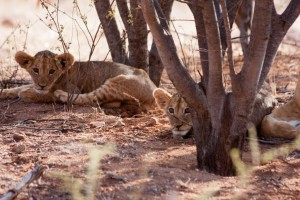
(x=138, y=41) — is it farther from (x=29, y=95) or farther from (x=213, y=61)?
(x=213, y=61)

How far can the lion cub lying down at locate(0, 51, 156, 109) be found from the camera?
8297mm

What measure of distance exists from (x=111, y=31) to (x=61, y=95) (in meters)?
1.10

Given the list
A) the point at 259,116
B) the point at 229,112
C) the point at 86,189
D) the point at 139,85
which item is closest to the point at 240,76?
the point at 229,112

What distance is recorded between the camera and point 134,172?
5.10m

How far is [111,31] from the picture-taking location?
8844 millimetres

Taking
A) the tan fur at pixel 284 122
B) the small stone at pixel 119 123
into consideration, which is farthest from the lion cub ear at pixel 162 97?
the tan fur at pixel 284 122

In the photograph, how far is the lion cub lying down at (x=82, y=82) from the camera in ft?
27.2

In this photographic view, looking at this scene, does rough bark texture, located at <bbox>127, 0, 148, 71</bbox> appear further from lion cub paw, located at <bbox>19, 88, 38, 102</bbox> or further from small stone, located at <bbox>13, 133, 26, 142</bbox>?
small stone, located at <bbox>13, 133, 26, 142</bbox>

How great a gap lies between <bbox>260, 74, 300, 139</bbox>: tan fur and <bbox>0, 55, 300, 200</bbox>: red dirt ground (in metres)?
0.34

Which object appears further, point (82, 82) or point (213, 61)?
point (82, 82)

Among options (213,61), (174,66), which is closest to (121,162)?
(174,66)

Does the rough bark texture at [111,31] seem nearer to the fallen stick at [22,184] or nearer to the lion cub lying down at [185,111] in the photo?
the lion cub lying down at [185,111]

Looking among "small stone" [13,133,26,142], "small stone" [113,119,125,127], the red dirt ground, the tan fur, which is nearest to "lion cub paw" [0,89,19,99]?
the red dirt ground

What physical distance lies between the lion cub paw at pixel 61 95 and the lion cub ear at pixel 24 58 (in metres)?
0.49
